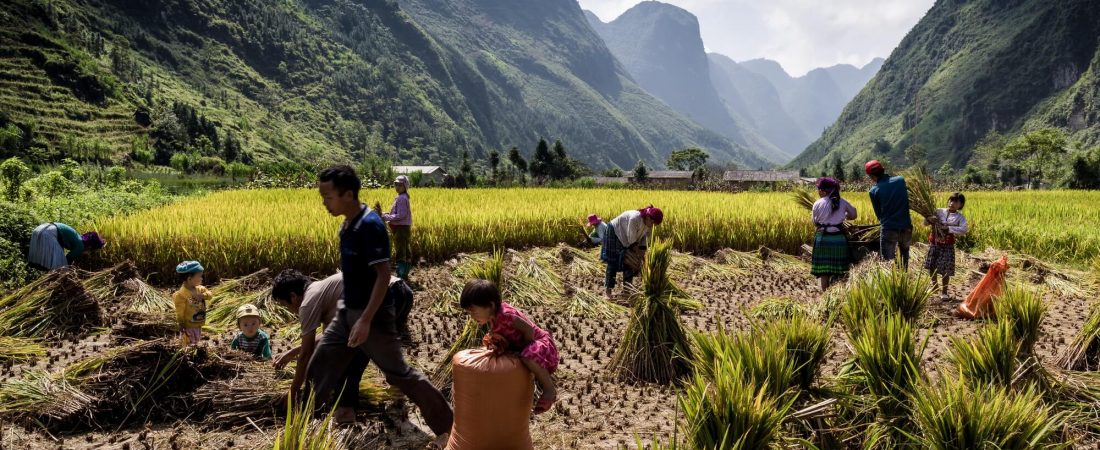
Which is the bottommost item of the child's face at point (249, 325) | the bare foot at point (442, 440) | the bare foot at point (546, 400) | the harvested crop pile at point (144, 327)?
the bare foot at point (442, 440)

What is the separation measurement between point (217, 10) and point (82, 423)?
148 m

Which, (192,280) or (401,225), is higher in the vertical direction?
(401,225)

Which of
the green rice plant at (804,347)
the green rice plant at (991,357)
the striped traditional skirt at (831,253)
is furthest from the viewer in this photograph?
the striped traditional skirt at (831,253)

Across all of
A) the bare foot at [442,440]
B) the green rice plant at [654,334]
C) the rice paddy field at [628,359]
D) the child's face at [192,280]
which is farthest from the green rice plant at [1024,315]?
the child's face at [192,280]

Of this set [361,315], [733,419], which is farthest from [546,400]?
[361,315]

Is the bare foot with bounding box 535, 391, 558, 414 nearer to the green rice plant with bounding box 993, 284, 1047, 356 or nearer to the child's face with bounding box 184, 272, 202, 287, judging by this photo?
the green rice plant with bounding box 993, 284, 1047, 356

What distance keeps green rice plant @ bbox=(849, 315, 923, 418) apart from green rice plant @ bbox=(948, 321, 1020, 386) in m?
0.40

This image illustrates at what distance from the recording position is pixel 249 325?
4535 millimetres

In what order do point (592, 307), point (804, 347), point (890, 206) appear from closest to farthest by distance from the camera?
point (804, 347), point (890, 206), point (592, 307)

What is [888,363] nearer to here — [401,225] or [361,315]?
[361,315]

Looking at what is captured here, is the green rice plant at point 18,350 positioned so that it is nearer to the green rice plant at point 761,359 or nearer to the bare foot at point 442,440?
the bare foot at point 442,440

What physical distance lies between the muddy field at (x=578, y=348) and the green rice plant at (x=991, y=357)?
0.32m

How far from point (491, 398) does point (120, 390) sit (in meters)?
2.69

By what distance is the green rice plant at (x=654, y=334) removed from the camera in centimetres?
443
